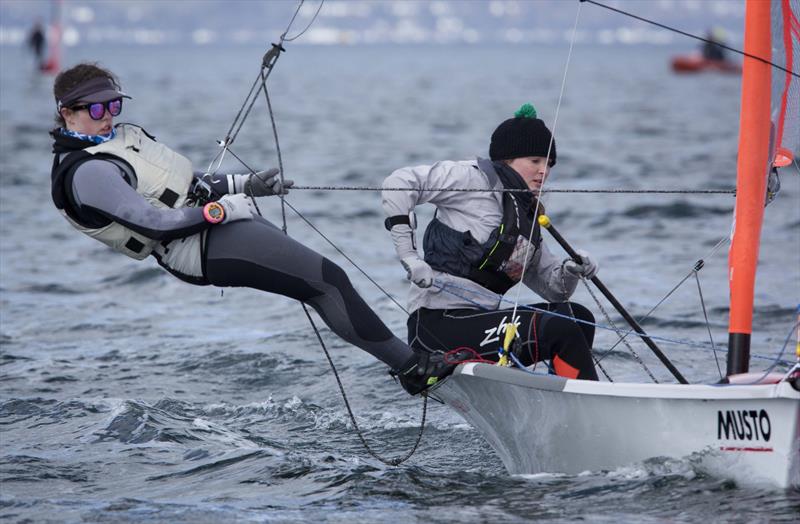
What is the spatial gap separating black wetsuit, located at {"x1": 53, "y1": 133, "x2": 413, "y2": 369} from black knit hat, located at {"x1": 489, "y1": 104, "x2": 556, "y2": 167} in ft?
2.90

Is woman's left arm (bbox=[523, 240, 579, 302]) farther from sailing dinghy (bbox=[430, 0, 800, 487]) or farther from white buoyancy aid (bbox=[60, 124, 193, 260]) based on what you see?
white buoyancy aid (bbox=[60, 124, 193, 260])

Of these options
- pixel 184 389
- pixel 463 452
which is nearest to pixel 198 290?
pixel 184 389

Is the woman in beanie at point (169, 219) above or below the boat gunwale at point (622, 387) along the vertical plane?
above

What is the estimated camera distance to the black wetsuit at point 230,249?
475 cm

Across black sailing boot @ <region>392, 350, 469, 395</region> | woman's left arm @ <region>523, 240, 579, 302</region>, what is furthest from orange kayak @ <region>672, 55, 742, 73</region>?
black sailing boot @ <region>392, 350, 469, 395</region>

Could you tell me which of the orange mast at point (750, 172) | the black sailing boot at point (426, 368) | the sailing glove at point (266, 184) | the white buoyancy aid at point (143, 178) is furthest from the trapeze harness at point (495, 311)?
the white buoyancy aid at point (143, 178)

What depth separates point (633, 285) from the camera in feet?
33.3

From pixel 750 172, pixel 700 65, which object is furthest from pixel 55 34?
pixel 750 172

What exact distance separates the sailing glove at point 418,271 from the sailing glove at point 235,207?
661mm

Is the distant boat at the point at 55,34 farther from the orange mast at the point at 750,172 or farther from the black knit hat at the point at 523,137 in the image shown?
the orange mast at the point at 750,172

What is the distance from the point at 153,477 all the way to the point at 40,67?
51.9 metres

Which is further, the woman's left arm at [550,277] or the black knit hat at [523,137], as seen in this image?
the woman's left arm at [550,277]

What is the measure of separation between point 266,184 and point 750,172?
198 centimetres

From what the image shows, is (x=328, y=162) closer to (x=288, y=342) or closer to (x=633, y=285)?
(x=633, y=285)
